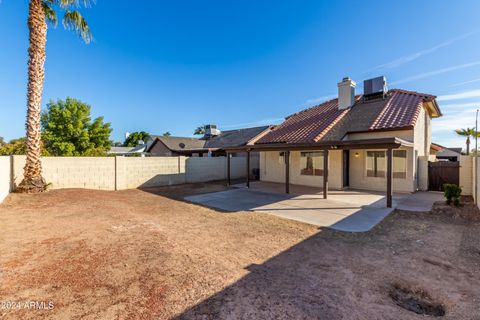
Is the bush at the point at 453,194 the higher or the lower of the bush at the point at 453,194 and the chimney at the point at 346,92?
the lower

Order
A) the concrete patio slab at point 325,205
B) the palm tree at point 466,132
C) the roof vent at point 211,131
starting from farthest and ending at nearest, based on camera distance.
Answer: the roof vent at point 211,131 < the palm tree at point 466,132 < the concrete patio slab at point 325,205

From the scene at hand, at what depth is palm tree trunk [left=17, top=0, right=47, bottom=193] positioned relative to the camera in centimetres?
912

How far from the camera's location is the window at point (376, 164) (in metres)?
11.5

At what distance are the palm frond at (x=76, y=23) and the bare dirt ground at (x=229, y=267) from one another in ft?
28.1

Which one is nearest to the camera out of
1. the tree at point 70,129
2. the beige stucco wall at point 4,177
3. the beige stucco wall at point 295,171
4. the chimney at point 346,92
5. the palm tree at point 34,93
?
the beige stucco wall at point 4,177

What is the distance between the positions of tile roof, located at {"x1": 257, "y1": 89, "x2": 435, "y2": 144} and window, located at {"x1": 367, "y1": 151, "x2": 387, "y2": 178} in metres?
1.43

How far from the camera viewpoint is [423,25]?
968cm

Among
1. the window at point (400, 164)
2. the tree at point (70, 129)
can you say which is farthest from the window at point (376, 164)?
the tree at point (70, 129)

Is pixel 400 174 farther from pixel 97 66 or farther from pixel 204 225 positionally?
pixel 97 66

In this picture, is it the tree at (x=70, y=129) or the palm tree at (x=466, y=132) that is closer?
the tree at (x=70, y=129)

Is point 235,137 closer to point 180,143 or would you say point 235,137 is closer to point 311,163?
point 180,143

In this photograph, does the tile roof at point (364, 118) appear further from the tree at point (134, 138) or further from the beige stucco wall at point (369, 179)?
the tree at point (134, 138)

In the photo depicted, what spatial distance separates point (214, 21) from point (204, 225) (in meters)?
14.3

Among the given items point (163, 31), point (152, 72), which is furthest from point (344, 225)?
point (152, 72)
